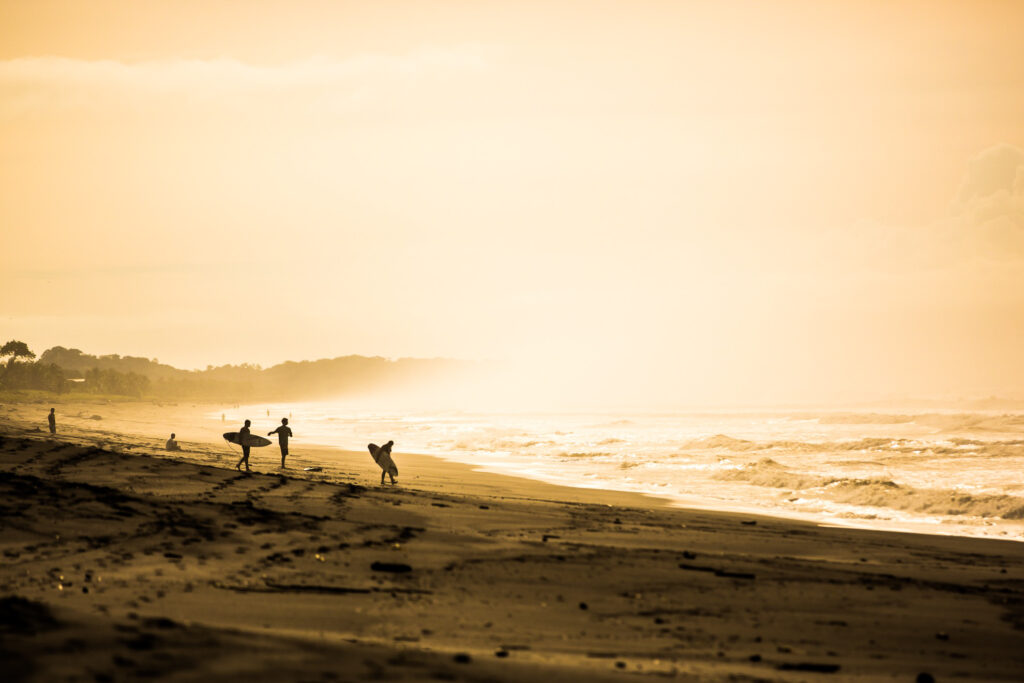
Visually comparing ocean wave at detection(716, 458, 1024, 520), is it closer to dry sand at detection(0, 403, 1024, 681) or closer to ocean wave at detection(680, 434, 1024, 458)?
dry sand at detection(0, 403, 1024, 681)

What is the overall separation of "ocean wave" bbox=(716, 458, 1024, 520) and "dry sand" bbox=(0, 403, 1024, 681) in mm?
4434

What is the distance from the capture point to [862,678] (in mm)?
7180

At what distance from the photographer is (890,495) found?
69.6ft

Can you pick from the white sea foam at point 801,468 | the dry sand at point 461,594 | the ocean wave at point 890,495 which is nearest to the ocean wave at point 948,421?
the white sea foam at point 801,468

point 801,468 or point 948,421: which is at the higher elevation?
point 948,421

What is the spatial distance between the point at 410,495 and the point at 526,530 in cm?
514

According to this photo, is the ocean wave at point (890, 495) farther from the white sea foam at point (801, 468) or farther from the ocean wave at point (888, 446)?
the ocean wave at point (888, 446)

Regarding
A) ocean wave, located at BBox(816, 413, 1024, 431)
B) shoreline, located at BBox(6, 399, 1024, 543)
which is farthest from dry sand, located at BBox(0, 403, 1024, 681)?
ocean wave, located at BBox(816, 413, 1024, 431)

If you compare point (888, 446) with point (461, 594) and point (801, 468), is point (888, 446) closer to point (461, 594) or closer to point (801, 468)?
point (801, 468)

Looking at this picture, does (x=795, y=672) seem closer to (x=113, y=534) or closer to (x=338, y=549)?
(x=338, y=549)

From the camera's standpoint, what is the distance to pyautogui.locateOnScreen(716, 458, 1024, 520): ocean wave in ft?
63.4

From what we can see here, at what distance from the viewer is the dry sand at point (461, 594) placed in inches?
258

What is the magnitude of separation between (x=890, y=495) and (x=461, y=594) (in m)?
16.1

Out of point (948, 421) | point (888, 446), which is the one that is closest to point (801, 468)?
point (888, 446)
